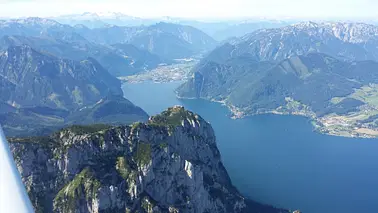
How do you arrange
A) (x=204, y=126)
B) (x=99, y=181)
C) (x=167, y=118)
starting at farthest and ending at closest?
(x=204, y=126)
(x=167, y=118)
(x=99, y=181)

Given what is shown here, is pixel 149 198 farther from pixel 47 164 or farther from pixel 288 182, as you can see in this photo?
pixel 288 182

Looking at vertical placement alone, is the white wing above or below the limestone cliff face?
above

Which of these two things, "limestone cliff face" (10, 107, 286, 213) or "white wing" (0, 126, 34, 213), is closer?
"white wing" (0, 126, 34, 213)

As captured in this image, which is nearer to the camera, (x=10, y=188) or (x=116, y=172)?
(x=10, y=188)

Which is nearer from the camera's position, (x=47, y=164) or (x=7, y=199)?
(x=7, y=199)

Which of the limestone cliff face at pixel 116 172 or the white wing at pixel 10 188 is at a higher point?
the white wing at pixel 10 188

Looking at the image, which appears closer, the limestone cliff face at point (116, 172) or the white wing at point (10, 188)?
the white wing at point (10, 188)

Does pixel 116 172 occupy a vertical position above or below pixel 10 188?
below

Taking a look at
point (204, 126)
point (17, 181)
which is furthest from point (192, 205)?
point (17, 181)
